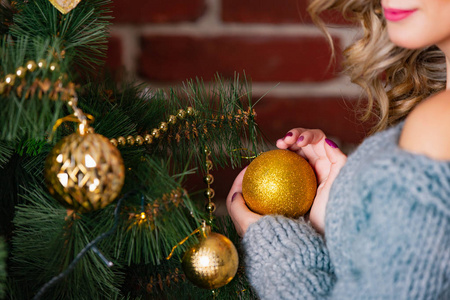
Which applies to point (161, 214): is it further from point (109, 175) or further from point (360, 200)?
point (360, 200)

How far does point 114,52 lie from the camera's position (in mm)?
793

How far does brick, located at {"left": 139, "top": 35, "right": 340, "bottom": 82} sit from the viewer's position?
0.81 m

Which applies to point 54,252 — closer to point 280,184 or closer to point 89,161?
point 89,161

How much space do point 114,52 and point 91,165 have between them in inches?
16.0

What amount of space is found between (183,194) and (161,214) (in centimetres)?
3

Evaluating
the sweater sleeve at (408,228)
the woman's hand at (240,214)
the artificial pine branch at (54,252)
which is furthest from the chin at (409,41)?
the artificial pine branch at (54,252)

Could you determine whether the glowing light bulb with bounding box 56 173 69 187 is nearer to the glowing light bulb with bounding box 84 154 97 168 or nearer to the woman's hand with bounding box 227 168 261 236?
the glowing light bulb with bounding box 84 154 97 168

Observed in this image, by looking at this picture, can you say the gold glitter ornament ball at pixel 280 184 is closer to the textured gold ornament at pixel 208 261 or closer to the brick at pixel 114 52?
the textured gold ornament at pixel 208 261

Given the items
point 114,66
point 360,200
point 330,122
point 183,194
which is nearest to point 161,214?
point 183,194

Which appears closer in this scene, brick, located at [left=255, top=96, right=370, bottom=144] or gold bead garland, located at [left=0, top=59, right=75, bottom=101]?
gold bead garland, located at [left=0, top=59, right=75, bottom=101]

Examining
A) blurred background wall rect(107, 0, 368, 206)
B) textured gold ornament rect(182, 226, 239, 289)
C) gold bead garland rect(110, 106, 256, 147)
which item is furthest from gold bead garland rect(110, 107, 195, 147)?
blurred background wall rect(107, 0, 368, 206)

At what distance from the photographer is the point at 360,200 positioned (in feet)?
1.50

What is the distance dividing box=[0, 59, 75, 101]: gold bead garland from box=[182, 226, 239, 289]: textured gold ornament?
19 centimetres

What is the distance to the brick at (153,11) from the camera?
0.79 m
